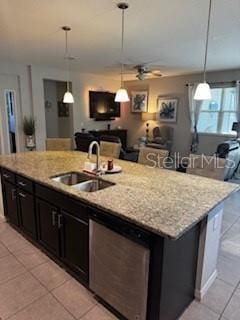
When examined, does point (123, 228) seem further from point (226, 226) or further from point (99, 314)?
point (226, 226)

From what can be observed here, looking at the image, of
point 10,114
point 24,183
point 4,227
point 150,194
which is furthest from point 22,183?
point 10,114

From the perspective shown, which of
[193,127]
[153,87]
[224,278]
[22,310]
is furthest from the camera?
[153,87]

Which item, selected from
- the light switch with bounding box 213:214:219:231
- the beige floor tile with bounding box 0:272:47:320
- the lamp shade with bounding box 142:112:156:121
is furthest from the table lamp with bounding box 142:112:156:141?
the beige floor tile with bounding box 0:272:47:320

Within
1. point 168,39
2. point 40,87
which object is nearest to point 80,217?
point 168,39

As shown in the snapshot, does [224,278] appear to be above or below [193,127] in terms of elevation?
below

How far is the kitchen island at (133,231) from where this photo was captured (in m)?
1.48

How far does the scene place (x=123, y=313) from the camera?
1.68 meters

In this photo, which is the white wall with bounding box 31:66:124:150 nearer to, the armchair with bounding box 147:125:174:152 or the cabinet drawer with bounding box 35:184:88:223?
the armchair with bounding box 147:125:174:152

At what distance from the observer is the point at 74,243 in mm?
2029

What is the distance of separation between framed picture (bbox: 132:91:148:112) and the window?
2.02 m

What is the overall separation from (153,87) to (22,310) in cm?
729

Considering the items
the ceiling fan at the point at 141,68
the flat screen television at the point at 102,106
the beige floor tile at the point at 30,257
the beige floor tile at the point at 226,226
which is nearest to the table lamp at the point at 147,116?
the flat screen television at the point at 102,106

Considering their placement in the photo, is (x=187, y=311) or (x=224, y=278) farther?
(x=224, y=278)

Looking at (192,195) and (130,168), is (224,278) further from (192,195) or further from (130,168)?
(130,168)
